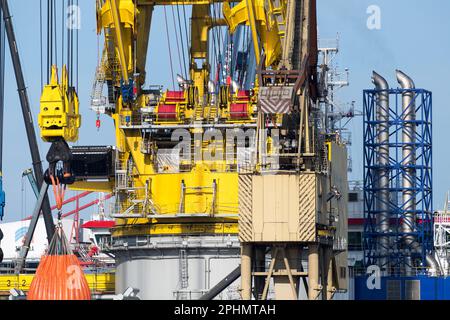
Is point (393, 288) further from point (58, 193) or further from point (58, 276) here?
point (58, 193)

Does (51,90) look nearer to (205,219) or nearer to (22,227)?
(205,219)

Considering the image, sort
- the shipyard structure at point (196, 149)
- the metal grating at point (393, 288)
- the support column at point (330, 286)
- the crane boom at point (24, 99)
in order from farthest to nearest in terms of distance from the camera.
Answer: the metal grating at point (393, 288) < the crane boom at point (24, 99) < the shipyard structure at point (196, 149) < the support column at point (330, 286)

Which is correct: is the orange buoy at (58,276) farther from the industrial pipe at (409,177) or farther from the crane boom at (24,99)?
the industrial pipe at (409,177)

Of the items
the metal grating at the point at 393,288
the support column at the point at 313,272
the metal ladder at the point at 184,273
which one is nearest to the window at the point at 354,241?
the metal grating at the point at 393,288

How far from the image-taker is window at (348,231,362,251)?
112812 mm

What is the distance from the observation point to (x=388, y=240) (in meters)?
108

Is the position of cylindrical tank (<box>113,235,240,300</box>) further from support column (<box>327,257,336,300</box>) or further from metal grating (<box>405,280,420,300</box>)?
metal grating (<box>405,280,420,300</box>)


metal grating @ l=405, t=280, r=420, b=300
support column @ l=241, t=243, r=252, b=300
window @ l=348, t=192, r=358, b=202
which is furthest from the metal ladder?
window @ l=348, t=192, r=358, b=202

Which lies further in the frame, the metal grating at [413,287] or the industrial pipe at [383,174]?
the industrial pipe at [383,174]

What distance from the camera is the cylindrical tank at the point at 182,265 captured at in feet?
254

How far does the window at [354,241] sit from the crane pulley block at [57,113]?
49118mm

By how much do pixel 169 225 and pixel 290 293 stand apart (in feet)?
60.2

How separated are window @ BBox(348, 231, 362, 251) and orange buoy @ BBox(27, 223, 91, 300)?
52.4 m

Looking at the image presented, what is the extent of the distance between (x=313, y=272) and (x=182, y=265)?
17.2 meters
